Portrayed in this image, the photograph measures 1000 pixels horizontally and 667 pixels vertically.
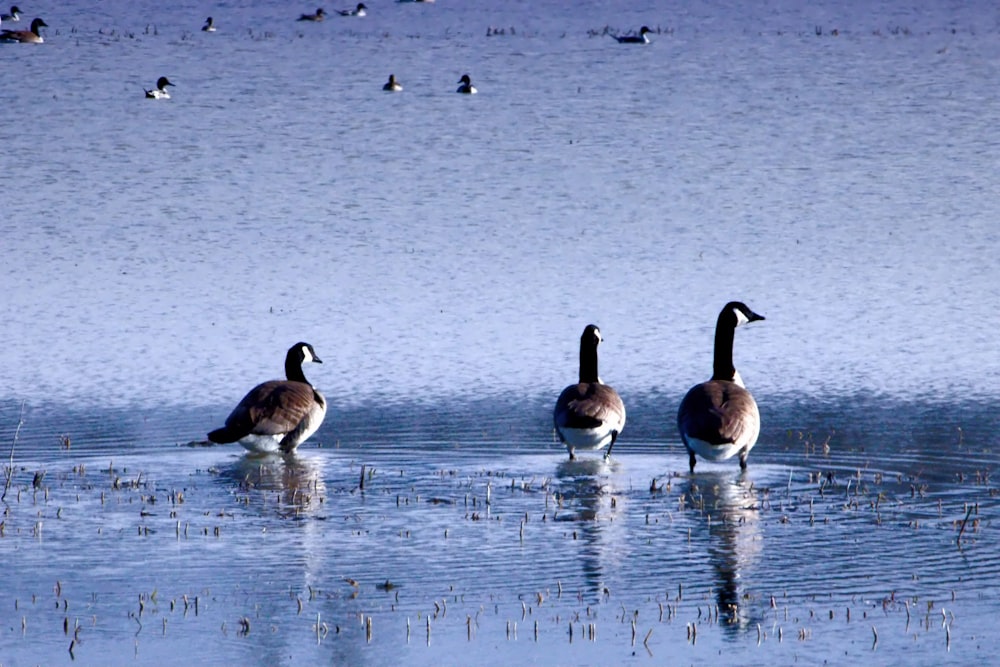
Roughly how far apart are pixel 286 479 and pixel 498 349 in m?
5.53

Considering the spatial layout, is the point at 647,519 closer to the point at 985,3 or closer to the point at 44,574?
the point at 44,574

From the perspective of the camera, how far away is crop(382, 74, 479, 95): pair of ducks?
3875 centimetres

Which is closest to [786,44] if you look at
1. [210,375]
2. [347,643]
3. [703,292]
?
[703,292]

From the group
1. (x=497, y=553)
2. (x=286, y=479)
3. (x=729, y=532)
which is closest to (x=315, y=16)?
(x=286, y=479)

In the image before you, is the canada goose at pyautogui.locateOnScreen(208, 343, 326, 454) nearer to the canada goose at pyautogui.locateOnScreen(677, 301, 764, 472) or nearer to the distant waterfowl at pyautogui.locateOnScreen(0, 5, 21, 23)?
the canada goose at pyautogui.locateOnScreen(677, 301, 764, 472)

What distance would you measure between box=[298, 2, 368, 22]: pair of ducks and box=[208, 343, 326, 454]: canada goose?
41.3m

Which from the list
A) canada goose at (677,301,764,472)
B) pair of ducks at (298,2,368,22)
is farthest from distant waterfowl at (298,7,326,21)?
canada goose at (677,301,764,472)

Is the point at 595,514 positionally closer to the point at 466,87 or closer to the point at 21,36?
the point at 466,87

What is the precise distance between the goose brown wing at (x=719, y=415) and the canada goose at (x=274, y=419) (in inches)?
113

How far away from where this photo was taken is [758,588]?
803 centimetres

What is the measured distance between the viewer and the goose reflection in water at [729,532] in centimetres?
765

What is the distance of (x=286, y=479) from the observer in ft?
37.3

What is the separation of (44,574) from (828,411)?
24.7ft

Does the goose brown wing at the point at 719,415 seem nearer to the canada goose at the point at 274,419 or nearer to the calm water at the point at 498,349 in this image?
the calm water at the point at 498,349
